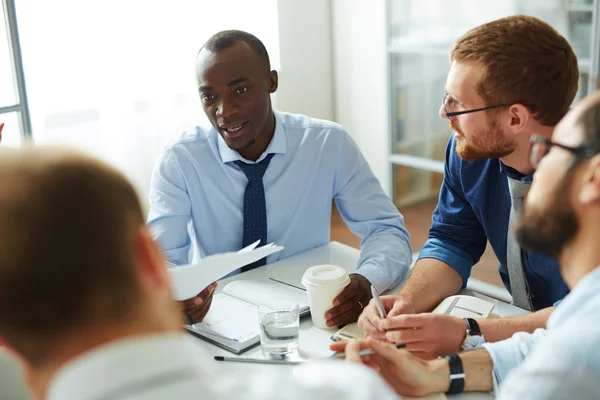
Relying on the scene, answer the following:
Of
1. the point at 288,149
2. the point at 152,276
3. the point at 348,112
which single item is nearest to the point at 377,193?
the point at 288,149

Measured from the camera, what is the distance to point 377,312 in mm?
1473

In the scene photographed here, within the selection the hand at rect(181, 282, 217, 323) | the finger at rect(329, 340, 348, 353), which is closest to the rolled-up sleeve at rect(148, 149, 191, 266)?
the hand at rect(181, 282, 217, 323)

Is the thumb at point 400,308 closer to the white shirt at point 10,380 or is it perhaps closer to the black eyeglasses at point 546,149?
the black eyeglasses at point 546,149

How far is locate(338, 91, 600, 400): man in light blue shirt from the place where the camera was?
897 millimetres

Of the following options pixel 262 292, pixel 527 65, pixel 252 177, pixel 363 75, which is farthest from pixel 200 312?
pixel 363 75

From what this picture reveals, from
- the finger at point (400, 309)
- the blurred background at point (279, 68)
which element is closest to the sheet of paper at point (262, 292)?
the finger at point (400, 309)

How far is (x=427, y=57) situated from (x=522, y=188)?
243cm

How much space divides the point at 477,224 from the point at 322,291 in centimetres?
67

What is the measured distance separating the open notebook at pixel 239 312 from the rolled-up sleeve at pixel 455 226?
17.1 inches

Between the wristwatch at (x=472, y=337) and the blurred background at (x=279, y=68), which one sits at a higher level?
the blurred background at (x=279, y=68)

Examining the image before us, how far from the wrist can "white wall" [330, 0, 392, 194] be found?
3.08m

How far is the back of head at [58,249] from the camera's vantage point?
25.0 inches

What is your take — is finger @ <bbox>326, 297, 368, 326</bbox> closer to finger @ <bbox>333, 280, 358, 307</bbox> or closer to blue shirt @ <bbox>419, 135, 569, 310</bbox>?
finger @ <bbox>333, 280, 358, 307</bbox>

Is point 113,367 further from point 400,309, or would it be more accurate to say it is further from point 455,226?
point 455,226
